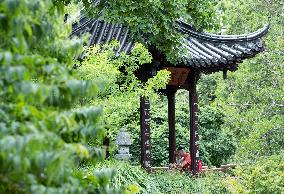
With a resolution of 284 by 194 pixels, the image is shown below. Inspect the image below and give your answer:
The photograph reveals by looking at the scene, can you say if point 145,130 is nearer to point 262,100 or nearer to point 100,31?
point 100,31

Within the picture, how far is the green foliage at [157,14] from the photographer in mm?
6332

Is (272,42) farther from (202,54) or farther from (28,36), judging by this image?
(28,36)

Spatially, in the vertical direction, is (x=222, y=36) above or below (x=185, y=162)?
above

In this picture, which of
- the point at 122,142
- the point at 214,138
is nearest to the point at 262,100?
the point at 214,138

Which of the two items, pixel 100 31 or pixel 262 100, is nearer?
pixel 100 31

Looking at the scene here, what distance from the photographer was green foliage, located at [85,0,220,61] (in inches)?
249

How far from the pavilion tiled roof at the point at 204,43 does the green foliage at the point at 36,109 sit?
7907 mm

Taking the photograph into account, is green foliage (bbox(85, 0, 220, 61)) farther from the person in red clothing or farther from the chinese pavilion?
the person in red clothing

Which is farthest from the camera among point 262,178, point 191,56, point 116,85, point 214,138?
point 214,138

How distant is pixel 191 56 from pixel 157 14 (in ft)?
14.8

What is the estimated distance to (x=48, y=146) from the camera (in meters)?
2.22

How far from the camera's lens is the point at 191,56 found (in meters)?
10.9

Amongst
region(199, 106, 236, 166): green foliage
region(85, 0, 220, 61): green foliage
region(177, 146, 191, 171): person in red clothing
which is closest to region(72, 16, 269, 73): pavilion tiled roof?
region(177, 146, 191, 171): person in red clothing

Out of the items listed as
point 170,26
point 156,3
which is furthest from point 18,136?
point 170,26
